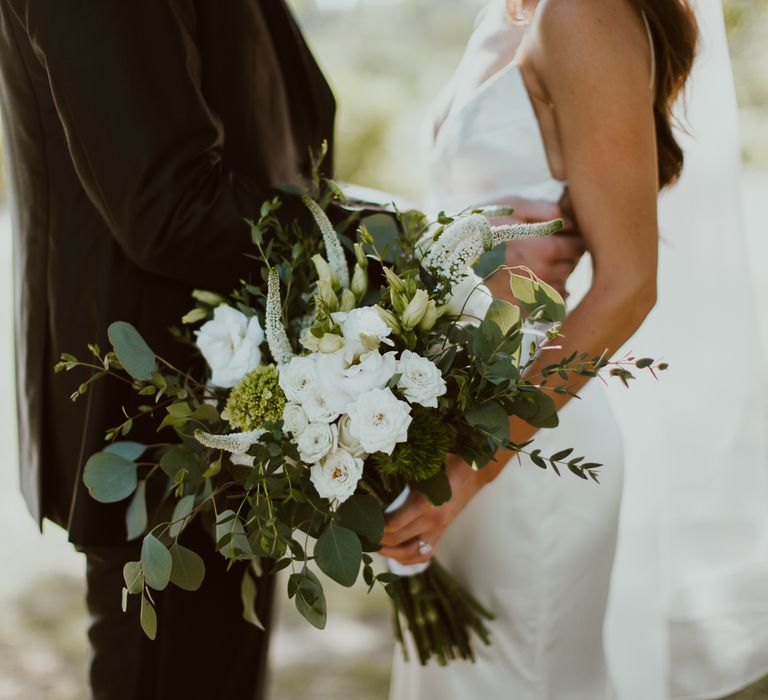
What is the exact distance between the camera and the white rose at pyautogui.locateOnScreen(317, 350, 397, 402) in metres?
1.32

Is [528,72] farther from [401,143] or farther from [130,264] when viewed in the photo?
[401,143]

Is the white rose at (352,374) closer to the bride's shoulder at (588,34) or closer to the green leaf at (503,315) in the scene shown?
the green leaf at (503,315)

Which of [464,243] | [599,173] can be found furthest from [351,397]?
[599,173]

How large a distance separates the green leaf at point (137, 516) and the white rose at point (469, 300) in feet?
2.45

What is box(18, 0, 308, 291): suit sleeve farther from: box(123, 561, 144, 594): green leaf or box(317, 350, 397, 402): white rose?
box(123, 561, 144, 594): green leaf

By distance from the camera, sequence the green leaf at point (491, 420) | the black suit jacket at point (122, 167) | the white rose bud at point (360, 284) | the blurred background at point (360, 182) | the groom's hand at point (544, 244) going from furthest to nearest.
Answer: the blurred background at point (360, 182) < the groom's hand at point (544, 244) < the black suit jacket at point (122, 167) < the white rose bud at point (360, 284) < the green leaf at point (491, 420)

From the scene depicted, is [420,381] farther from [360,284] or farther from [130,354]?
[130,354]

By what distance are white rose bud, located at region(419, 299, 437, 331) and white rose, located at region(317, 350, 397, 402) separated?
89 millimetres

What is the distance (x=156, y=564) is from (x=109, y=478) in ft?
0.81

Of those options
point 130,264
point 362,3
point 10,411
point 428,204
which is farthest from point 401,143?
point 130,264

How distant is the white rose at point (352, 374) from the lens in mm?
1315

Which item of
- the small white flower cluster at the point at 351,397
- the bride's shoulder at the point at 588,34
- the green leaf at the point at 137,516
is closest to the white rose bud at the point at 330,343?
the small white flower cluster at the point at 351,397

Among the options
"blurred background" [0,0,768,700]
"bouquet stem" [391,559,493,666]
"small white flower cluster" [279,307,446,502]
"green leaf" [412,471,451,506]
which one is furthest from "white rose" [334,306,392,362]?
"blurred background" [0,0,768,700]

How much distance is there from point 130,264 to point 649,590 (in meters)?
1.78
